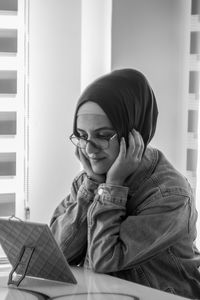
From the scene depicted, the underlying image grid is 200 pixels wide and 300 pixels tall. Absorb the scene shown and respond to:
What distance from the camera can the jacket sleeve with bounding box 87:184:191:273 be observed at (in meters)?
1.99

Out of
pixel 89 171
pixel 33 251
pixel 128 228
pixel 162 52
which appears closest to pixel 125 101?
pixel 89 171

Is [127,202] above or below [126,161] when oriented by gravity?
below

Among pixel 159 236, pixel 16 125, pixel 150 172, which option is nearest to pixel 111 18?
pixel 16 125

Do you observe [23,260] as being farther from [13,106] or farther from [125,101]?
[13,106]

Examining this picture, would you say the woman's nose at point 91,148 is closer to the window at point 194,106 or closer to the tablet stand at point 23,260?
the tablet stand at point 23,260

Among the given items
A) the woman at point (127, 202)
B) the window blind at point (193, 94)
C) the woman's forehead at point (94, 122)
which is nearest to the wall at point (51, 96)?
the window blind at point (193, 94)

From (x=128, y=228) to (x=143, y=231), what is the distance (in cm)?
5

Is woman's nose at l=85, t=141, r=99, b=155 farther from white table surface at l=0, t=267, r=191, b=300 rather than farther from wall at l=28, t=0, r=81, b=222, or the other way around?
wall at l=28, t=0, r=81, b=222

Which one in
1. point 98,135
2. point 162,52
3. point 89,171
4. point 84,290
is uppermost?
point 162,52

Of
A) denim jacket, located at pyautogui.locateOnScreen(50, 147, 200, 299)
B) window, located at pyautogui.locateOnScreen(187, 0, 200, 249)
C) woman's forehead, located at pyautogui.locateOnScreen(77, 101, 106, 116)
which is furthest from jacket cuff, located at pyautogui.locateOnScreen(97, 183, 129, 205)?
window, located at pyautogui.locateOnScreen(187, 0, 200, 249)

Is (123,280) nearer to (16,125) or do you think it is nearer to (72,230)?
(72,230)

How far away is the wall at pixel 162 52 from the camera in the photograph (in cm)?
283

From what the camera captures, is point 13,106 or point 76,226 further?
point 13,106

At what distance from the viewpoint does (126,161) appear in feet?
6.95
